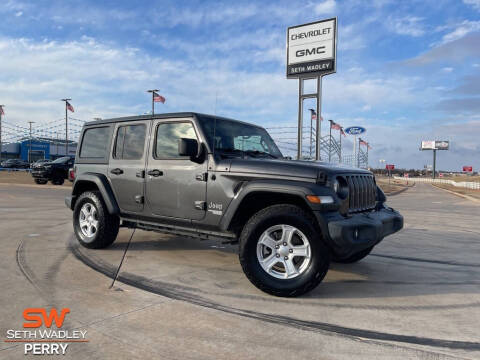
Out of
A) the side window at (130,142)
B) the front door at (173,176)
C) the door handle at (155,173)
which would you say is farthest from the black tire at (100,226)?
the door handle at (155,173)

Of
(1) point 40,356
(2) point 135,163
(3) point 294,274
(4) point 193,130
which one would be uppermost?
(4) point 193,130

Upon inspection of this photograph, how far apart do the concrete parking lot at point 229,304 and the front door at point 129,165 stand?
0.80 metres

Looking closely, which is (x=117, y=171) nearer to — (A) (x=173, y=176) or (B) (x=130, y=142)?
(B) (x=130, y=142)

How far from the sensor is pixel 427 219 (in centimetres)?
1103

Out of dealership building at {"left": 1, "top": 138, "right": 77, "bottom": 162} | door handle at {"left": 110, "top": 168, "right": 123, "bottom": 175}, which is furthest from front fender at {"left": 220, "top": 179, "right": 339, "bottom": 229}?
dealership building at {"left": 1, "top": 138, "right": 77, "bottom": 162}

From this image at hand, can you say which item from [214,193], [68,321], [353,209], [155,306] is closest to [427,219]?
[353,209]

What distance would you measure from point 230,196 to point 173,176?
93cm

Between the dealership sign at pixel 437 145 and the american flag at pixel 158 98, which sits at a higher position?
the dealership sign at pixel 437 145

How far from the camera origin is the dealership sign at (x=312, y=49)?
16047 millimetres

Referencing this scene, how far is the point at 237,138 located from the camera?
5.20 metres

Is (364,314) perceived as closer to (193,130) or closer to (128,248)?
(193,130)

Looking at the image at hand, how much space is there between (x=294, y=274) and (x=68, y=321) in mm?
2061

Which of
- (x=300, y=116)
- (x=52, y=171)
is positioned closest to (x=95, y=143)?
(x=300, y=116)

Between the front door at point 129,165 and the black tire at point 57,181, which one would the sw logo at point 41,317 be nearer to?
the front door at point 129,165
